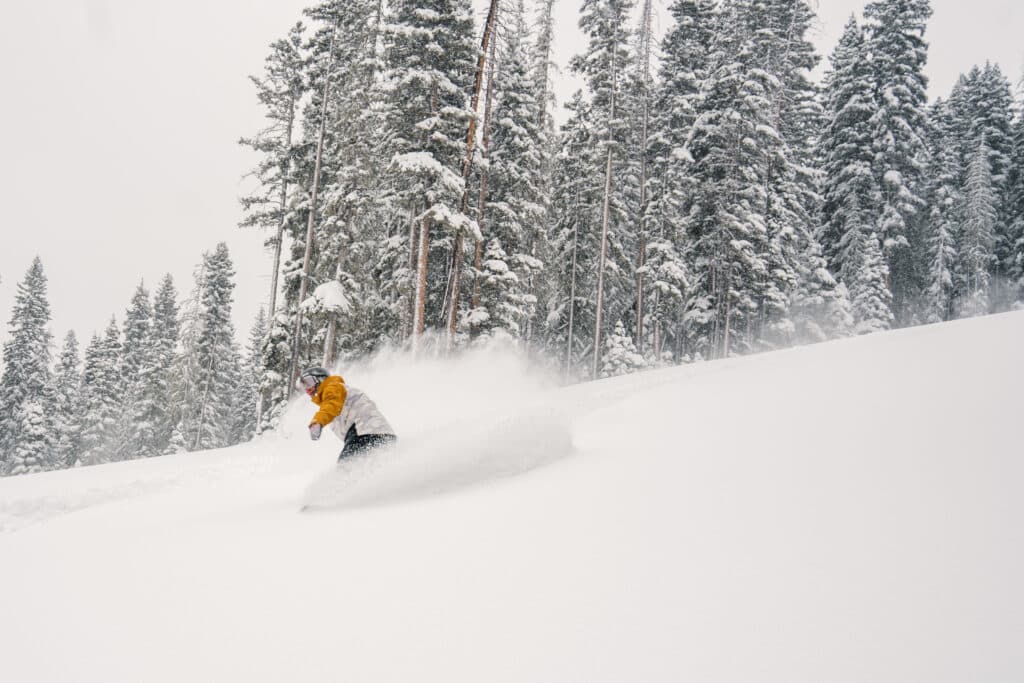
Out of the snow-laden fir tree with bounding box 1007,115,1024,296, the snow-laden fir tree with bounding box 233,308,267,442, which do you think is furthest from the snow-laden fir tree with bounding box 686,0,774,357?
the snow-laden fir tree with bounding box 233,308,267,442

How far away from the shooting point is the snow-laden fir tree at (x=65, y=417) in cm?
4569

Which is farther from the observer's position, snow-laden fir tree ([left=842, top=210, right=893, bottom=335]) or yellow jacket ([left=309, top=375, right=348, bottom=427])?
snow-laden fir tree ([left=842, top=210, right=893, bottom=335])

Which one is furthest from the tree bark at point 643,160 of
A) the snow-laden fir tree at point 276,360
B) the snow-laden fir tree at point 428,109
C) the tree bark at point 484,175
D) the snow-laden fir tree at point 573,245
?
the snow-laden fir tree at point 276,360

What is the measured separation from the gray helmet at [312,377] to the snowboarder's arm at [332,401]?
19cm

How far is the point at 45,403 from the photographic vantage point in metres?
44.8

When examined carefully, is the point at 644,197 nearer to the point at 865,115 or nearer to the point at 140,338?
the point at 865,115

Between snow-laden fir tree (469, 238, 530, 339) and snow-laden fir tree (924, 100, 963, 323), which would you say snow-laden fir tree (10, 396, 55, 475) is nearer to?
snow-laden fir tree (469, 238, 530, 339)

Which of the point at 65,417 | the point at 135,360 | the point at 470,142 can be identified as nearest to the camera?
the point at 470,142

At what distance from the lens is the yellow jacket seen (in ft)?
19.5

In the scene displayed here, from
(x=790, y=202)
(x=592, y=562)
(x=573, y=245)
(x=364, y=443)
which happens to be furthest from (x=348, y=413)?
(x=790, y=202)

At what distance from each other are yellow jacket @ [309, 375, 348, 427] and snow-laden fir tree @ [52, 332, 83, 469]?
4875cm

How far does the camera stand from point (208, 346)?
4203 centimetres

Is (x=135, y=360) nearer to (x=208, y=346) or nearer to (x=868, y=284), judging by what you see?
(x=208, y=346)

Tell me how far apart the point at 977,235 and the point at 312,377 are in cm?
3821
